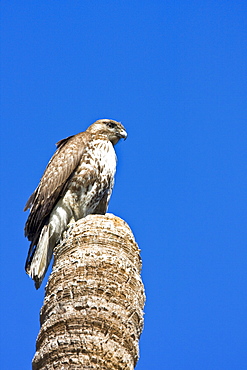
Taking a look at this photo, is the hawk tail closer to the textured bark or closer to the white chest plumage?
the white chest plumage

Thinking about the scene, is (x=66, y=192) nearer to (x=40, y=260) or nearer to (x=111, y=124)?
(x=40, y=260)

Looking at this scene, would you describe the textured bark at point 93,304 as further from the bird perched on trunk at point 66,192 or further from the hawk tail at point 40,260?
the bird perched on trunk at point 66,192

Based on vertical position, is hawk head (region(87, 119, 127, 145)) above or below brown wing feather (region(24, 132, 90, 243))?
above

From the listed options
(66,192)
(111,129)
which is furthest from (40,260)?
(111,129)

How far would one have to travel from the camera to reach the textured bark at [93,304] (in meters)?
5.02

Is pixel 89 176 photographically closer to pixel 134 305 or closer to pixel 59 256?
pixel 59 256

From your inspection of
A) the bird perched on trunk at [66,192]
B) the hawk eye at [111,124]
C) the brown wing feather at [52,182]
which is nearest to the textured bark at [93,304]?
the bird perched on trunk at [66,192]

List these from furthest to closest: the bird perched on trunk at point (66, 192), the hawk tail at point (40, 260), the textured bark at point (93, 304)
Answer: the bird perched on trunk at point (66, 192)
the hawk tail at point (40, 260)
the textured bark at point (93, 304)

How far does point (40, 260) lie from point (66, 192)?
109 centimetres

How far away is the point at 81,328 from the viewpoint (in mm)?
5156

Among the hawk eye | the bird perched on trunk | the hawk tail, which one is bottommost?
the hawk tail

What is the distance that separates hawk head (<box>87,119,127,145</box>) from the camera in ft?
30.6

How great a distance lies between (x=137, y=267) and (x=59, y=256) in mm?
762

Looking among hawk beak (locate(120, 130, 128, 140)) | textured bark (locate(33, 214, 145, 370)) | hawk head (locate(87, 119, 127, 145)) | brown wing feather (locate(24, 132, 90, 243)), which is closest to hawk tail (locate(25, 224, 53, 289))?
brown wing feather (locate(24, 132, 90, 243))
